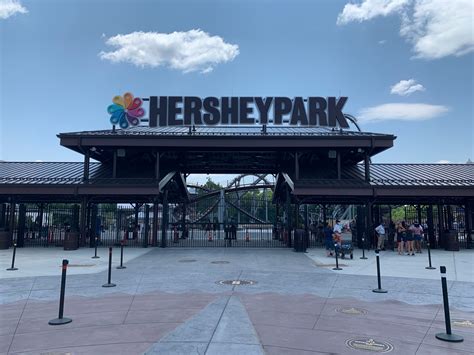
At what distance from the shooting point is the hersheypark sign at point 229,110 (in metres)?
25.9

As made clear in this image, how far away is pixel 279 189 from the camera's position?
101ft

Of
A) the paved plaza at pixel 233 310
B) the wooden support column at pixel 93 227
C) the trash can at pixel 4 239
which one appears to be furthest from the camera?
the wooden support column at pixel 93 227

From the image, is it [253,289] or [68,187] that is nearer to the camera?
[253,289]

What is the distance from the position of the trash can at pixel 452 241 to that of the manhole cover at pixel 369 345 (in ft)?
63.2

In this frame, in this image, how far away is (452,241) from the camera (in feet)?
74.2

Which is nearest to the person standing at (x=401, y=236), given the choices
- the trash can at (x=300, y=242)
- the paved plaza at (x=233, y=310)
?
the trash can at (x=300, y=242)

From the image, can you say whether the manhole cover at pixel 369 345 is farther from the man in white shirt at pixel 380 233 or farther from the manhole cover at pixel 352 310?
the man in white shirt at pixel 380 233

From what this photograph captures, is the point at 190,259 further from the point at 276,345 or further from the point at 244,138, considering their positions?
the point at 276,345

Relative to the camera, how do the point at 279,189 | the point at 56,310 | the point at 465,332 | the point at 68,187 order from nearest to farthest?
the point at 465,332 → the point at 56,310 → the point at 68,187 → the point at 279,189

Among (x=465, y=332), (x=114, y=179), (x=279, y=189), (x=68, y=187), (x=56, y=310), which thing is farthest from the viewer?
(x=279, y=189)

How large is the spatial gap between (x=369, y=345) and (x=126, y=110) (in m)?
23.1

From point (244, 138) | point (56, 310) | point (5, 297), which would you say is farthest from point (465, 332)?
point (244, 138)

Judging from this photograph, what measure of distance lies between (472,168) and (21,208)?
3210 cm

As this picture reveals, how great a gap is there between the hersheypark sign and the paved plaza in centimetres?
1296
